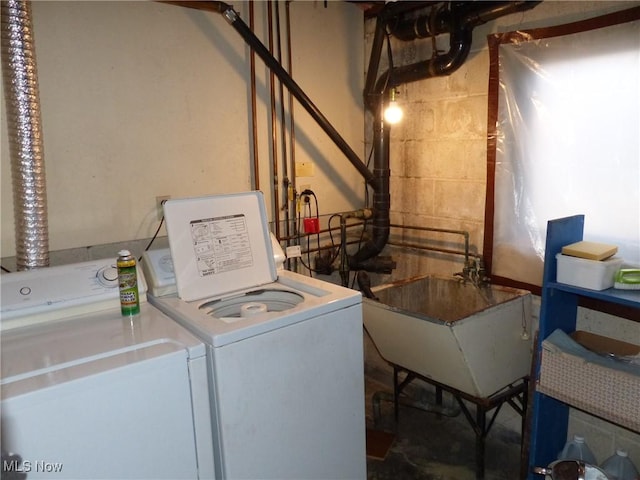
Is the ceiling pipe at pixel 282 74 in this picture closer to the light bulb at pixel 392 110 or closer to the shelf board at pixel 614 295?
the light bulb at pixel 392 110

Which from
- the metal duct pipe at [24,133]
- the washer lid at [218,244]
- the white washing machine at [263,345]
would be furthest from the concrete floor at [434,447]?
the metal duct pipe at [24,133]

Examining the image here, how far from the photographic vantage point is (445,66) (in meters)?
2.42

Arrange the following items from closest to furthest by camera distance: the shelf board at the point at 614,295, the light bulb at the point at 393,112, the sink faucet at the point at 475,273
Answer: the shelf board at the point at 614,295 < the sink faucet at the point at 475,273 < the light bulb at the point at 393,112

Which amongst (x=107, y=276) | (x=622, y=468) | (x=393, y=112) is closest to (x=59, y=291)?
(x=107, y=276)

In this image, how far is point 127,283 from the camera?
5.19 ft

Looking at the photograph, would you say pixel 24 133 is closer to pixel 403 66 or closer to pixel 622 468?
pixel 403 66

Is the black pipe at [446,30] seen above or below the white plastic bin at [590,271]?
above

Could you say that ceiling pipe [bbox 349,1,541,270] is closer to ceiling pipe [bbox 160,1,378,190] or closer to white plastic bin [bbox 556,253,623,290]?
ceiling pipe [bbox 160,1,378,190]

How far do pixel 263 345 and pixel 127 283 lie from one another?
53 centimetres

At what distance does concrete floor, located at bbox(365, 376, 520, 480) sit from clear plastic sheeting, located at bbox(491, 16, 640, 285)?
2.78 ft

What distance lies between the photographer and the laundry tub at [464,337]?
1.95 metres

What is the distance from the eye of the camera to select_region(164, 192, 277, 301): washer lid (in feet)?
5.66

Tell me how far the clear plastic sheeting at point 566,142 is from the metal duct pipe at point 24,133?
1.97 m

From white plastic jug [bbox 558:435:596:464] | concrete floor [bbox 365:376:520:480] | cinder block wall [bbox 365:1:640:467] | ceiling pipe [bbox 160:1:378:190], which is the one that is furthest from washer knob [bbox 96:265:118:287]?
white plastic jug [bbox 558:435:596:464]
